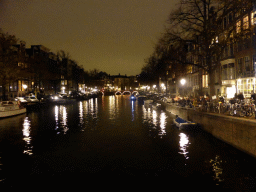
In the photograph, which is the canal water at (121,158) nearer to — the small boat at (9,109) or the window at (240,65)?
the small boat at (9,109)

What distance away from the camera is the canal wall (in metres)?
15.4

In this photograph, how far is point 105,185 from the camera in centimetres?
1236

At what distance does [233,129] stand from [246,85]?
1927 cm

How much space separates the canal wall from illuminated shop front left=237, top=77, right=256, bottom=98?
11181mm

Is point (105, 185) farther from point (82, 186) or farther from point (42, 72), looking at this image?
point (42, 72)

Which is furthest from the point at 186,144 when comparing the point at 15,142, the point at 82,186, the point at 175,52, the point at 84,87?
the point at 84,87

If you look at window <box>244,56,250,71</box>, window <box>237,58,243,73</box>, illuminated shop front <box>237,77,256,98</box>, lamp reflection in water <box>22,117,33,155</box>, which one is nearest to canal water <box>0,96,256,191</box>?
lamp reflection in water <box>22,117,33,155</box>

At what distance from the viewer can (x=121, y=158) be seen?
16625mm

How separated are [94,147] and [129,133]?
6093 millimetres

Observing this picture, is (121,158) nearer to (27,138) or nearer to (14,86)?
(27,138)

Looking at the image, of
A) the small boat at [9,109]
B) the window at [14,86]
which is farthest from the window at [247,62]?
the window at [14,86]

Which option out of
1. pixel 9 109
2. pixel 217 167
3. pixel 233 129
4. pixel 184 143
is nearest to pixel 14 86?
pixel 9 109

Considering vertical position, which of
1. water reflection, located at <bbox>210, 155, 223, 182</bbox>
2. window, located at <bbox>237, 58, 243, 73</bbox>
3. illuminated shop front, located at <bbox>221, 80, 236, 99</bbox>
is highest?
window, located at <bbox>237, 58, 243, 73</bbox>

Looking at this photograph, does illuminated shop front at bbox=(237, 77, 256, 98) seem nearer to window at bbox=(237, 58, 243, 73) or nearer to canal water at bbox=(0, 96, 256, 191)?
window at bbox=(237, 58, 243, 73)
